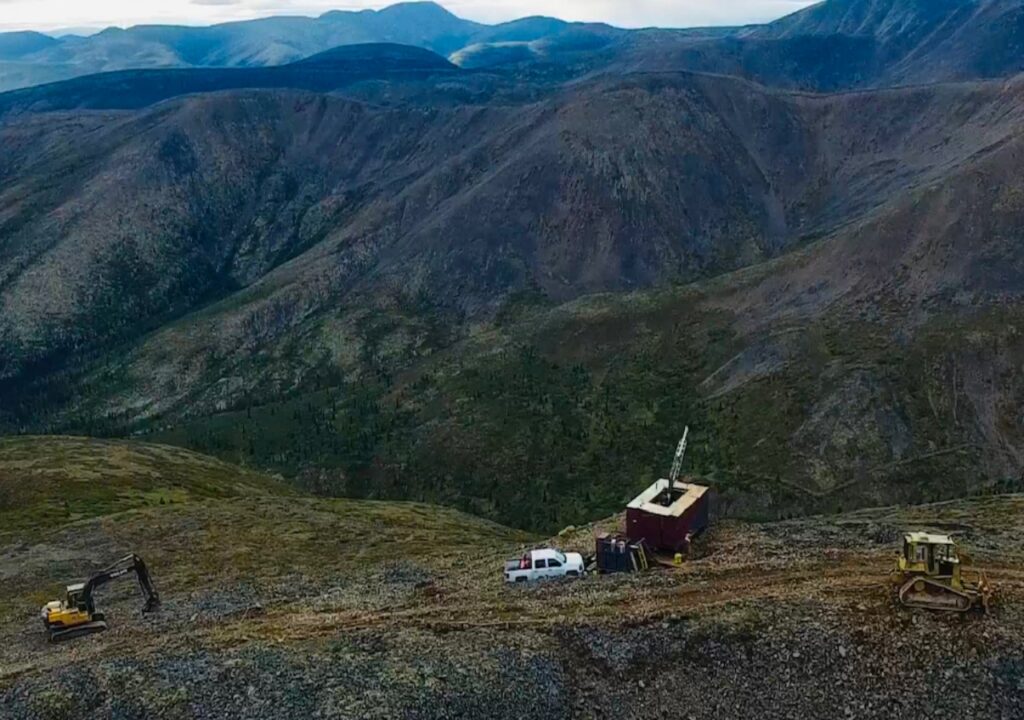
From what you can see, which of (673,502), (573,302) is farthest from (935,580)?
(573,302)

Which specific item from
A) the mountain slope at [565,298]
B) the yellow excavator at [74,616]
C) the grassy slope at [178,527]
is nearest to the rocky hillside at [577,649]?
the yellow excavator at [74,616]

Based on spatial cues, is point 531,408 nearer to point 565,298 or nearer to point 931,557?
point 565,298

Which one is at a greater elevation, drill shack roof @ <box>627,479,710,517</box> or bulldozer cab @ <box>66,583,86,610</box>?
drill shack roof @ <box>627,479,710,517</box>

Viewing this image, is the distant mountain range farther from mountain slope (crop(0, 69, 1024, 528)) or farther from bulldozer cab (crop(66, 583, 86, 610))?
bulldozer cab (crop(66, 583, 86, 610))

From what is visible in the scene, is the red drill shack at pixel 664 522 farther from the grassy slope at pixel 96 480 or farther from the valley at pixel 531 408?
the grassy slope at pixel 96 480

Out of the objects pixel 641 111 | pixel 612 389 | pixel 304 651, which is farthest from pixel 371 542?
pixel 641 111

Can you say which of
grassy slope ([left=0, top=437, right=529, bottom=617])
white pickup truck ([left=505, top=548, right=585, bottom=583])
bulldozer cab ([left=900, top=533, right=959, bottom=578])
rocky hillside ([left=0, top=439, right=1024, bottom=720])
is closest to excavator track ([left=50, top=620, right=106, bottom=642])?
rocky hillside ([left=0, top=439, right=1024, bottom=720])

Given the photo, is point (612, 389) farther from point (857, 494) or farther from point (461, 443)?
point (857, 494)
